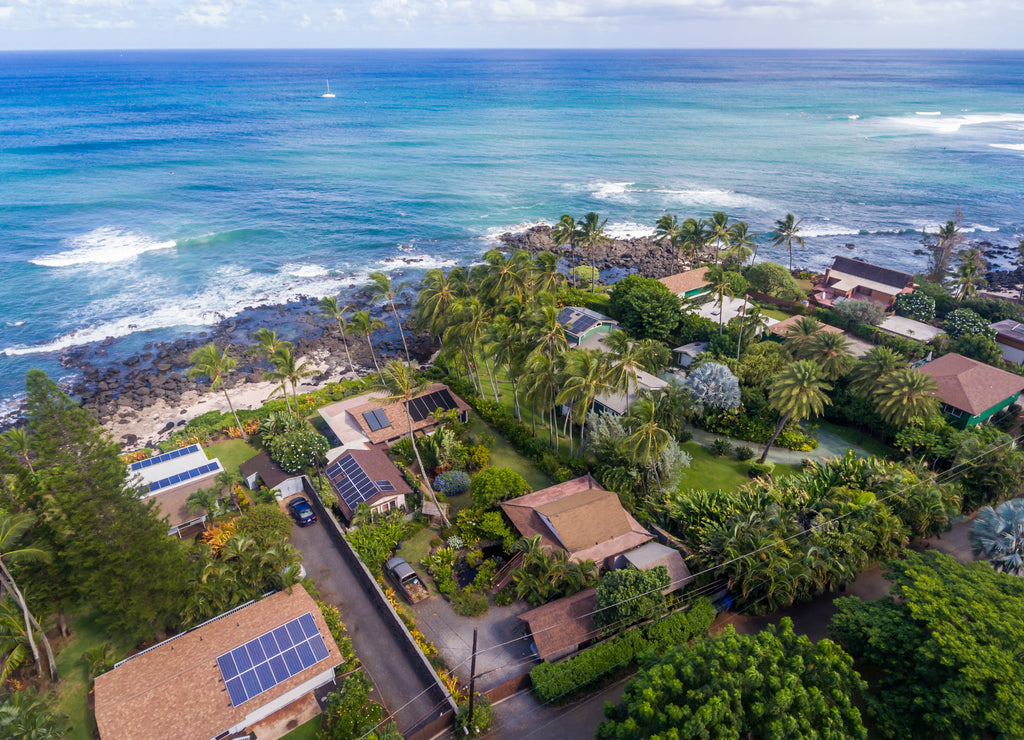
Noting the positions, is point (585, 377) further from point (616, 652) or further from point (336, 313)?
point (336, 313)

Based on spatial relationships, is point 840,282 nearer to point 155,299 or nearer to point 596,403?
point 596,403

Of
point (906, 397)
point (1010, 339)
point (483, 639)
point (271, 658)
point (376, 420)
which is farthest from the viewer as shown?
point (1010, 339)

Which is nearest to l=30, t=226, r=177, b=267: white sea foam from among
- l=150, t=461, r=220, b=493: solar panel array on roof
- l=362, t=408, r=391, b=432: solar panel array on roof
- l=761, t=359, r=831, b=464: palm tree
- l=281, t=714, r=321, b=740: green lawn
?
l=150, t=461, r=220, b=493: solar panel array on roof

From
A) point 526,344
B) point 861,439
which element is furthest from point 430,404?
point 861,439

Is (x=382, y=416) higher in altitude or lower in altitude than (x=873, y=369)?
lower

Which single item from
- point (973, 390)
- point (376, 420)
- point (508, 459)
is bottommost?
point (508, 459)

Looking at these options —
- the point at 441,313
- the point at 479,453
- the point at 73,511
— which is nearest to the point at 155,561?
the point at 73,511

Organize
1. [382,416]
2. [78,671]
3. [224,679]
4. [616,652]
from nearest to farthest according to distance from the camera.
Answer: [224,679], [616,652], [78,671], [382,416]
